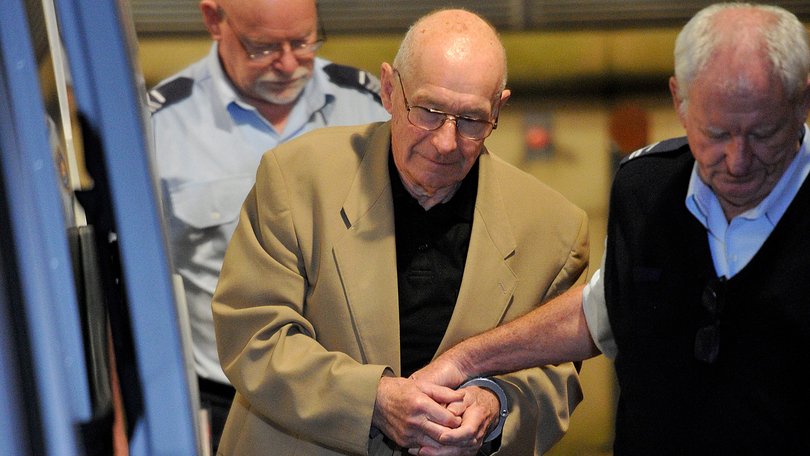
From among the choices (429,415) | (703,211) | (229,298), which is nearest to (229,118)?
(229,298)

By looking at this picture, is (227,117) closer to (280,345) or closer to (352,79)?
(352,79)

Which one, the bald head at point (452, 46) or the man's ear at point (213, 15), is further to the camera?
the man's ear at point (213, 15)

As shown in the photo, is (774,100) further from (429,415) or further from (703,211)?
(429,415)

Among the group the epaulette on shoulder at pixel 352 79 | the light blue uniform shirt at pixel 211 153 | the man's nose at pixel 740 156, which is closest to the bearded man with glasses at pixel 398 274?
the man's nose at pixel 740 156

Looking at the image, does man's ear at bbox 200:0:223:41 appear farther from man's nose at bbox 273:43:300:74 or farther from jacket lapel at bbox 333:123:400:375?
jacket lapel at bbox 333:123:400:375

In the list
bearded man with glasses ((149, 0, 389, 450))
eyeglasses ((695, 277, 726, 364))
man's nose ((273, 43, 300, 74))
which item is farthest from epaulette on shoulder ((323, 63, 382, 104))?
eyeglasses ((695, 277, 726, 364))

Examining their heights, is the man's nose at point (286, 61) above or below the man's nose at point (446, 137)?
above

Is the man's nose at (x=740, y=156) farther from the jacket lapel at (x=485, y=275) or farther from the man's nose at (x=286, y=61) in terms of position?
the man's nose at (x=286, y=61)

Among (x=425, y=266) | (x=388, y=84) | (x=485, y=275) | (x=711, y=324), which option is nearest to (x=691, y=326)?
(x=711, y=324)

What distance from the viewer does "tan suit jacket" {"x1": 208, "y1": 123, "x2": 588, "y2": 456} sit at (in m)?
2.33

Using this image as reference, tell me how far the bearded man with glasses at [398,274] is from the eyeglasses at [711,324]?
49 centimetres

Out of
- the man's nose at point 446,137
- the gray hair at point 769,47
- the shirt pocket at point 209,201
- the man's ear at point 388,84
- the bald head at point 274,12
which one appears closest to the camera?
the gray hair at point 769,47

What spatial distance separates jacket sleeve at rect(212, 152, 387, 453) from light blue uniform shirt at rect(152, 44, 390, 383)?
3.32ft

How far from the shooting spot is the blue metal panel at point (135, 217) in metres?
1.62
